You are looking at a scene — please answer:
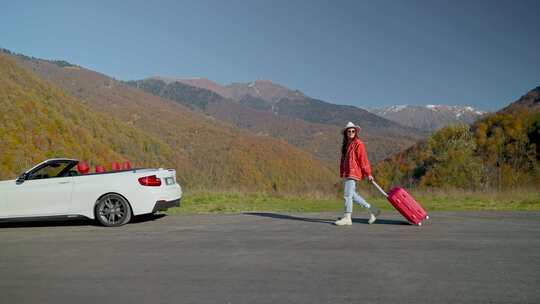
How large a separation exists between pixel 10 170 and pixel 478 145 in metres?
36.1

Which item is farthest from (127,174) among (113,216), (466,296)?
(466,296)

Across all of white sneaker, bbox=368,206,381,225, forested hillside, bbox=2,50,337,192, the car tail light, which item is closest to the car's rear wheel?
the car tail light

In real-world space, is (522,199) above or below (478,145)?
below

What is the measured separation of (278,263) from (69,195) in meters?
5.98

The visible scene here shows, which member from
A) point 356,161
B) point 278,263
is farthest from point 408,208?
point 278,263

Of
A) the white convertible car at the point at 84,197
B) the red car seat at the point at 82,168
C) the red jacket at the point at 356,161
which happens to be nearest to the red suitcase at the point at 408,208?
the red jacket at the point at 356,161

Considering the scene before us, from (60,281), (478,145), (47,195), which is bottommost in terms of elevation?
(60,281)

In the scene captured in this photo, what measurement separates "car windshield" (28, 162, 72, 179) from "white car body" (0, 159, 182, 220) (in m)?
0.12

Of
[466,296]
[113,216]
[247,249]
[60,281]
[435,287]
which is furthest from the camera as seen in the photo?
[113,216]

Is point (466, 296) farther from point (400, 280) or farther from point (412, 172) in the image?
point (412, 172)

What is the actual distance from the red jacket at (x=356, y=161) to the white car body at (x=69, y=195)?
391cm

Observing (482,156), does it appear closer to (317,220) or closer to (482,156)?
(482,156)

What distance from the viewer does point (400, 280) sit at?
230 inches

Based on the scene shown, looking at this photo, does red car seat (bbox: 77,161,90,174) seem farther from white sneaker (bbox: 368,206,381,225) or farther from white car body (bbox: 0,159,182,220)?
white sneaker (bbox: 368,206,381,225)
